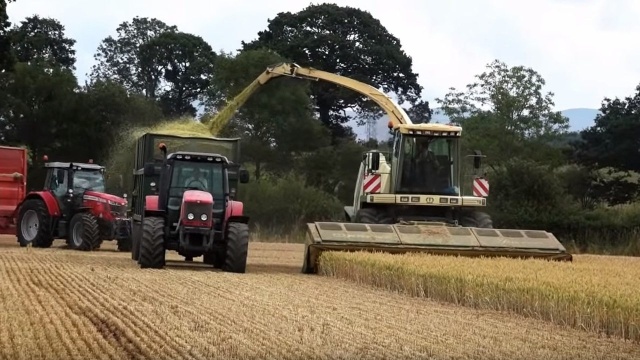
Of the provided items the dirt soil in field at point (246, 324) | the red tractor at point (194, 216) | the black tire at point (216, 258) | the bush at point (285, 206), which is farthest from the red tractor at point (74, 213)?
the bush at point (285, 206)

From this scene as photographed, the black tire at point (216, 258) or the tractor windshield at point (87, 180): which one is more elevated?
the tractor windshield at point (87, 180)

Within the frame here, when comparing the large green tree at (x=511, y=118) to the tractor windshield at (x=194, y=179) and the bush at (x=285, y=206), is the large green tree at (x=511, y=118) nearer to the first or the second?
Result: the bush at (x=285, y=206)

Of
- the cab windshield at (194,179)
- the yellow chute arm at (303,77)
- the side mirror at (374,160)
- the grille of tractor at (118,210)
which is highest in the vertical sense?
the yellow chute arm at (303,77)

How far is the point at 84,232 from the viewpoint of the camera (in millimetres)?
23109

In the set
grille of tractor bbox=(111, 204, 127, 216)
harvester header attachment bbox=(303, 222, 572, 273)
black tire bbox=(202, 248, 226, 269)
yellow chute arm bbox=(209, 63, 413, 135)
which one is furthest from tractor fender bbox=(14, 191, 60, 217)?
harvester header attachment bbox=(303, 222, 572, 273)

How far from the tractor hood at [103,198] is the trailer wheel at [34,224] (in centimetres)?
98

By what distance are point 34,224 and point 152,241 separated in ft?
27.0

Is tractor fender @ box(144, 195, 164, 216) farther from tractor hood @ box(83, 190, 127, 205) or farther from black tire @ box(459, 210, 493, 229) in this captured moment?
black tire @ box(459, 210, 493, 229)

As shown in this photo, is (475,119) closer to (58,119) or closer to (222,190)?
(58,119)

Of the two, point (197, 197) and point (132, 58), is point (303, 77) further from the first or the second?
point (132, 58)

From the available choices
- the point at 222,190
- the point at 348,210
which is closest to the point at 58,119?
the point at 348,210

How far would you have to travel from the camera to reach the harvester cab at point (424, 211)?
18219 mm

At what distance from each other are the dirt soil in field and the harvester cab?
2.74 metres

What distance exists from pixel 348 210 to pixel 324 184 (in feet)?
66.2
